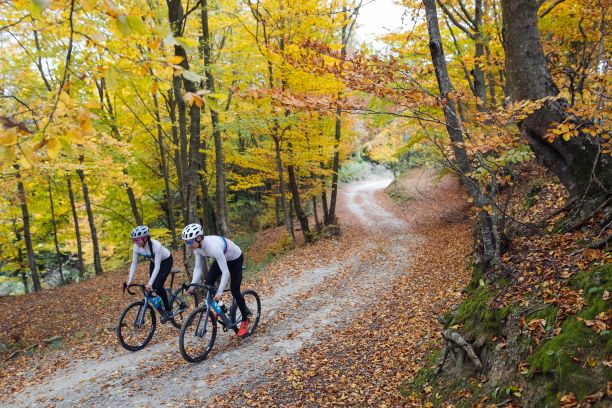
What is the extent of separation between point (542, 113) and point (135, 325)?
8216 mm

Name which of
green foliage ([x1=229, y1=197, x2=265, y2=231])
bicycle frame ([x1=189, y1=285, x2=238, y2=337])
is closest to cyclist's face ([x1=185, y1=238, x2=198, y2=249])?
bicycle frame ([x1=189, y1=285, x2=238, y2=337])

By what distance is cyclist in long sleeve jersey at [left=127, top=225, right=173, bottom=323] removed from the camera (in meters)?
7.42

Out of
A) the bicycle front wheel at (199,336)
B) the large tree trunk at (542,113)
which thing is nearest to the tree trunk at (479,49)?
the large tree trunk at (542,113)

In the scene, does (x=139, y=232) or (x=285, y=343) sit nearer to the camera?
(x=285, y=343)

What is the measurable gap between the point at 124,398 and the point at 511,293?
5767 millimetres

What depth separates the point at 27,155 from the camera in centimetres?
209

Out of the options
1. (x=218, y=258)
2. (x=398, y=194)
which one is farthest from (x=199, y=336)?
(x=398, y=194)

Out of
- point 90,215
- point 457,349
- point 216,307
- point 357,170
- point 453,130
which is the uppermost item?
point 453,130

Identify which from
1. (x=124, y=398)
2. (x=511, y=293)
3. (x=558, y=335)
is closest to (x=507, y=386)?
(x=558, y=335)

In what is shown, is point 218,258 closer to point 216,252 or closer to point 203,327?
point 216,252

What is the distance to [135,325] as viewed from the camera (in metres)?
7.55

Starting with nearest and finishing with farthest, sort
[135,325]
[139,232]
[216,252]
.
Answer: [216,252] < [139,232] < [135,325]

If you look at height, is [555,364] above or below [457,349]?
above

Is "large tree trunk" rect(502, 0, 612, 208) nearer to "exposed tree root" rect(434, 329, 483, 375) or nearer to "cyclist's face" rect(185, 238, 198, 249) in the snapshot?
"exposed tree root" rect(434, 329, 483, 375)
